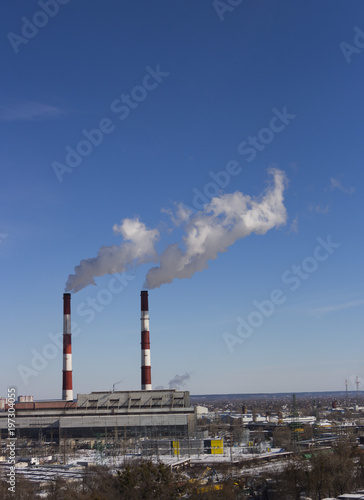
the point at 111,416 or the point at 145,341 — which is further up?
the point at 145,341

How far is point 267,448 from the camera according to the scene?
54.3m

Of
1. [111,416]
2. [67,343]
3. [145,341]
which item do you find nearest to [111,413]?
[111,416]

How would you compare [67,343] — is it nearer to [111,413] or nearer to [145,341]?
[145,341]

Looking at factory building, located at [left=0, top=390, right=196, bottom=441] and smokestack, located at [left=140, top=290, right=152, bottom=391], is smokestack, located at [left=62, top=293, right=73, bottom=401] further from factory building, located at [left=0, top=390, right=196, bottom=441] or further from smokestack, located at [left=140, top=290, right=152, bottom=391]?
smokestack, located at [left=140, top=290, right=152, bottom=391]

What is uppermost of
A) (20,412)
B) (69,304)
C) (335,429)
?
(69,304)

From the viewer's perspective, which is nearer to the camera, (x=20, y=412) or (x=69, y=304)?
(x=69, y=304)

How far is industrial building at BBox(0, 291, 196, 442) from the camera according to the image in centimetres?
6269

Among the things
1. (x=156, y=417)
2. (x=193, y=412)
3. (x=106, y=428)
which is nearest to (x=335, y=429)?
(x=193, y=412)

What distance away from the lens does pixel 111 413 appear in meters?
65.6

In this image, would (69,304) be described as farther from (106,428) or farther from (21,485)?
(21,485)

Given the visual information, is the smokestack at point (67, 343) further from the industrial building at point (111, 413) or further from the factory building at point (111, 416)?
the factory building at point (111, 416)

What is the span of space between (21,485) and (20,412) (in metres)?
42.3

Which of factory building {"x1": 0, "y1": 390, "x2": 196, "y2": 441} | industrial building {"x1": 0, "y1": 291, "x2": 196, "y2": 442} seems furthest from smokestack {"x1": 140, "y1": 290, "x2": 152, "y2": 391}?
factory building {"x1": 0, "y1": 390, "x2": 196, "y2": 441}

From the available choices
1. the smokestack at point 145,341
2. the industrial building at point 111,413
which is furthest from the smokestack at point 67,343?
the smokestack at point 145,341
